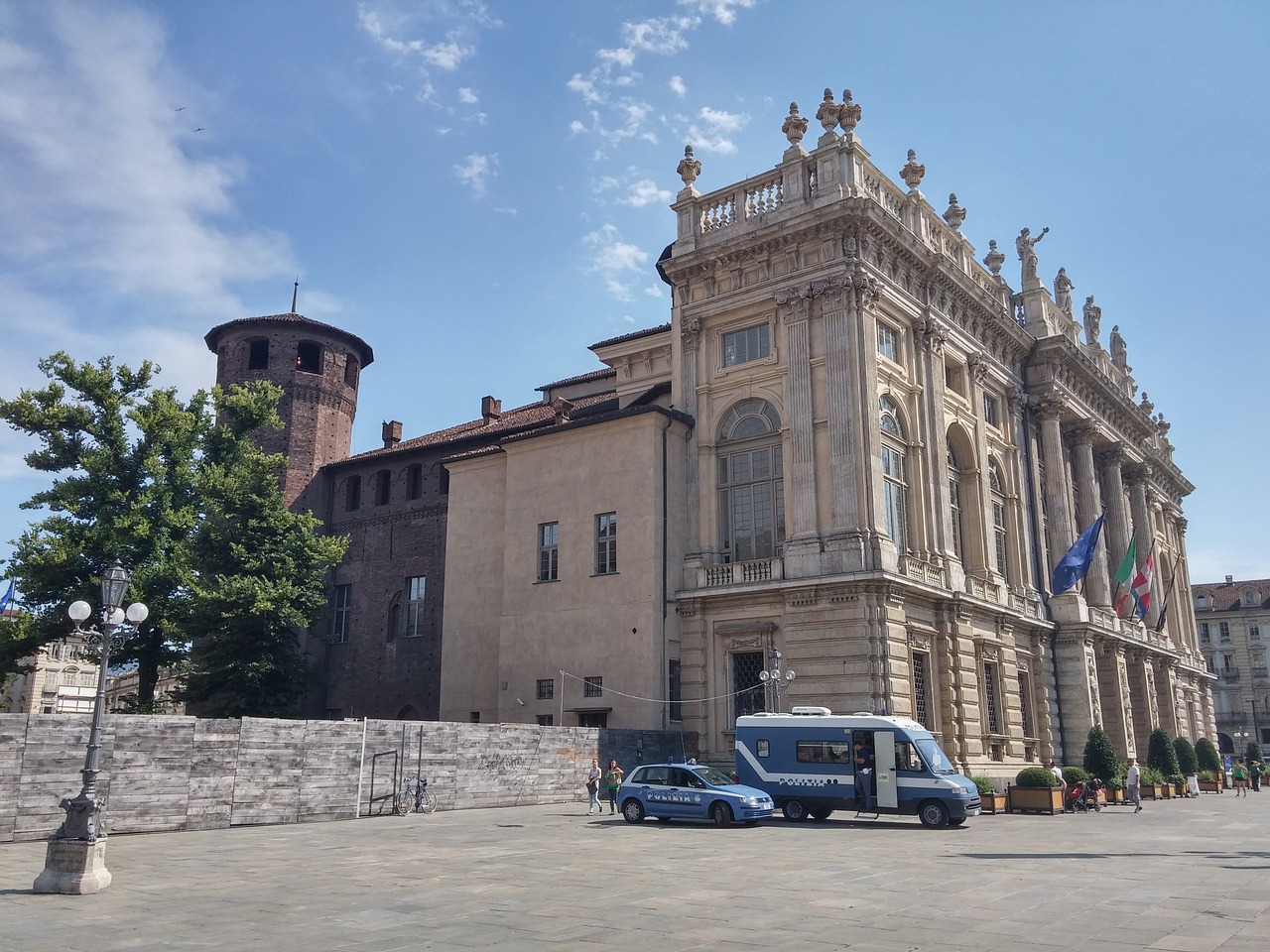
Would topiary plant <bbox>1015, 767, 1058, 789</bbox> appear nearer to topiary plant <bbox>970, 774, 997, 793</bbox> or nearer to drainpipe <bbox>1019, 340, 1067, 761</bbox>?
topiary plant <bbox>970, 774, 997, 793</bbox>

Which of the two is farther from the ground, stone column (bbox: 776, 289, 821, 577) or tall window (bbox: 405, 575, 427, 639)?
stone column (bbox: 776, 289, 821, 577)

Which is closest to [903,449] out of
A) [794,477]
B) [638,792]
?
[794,477]

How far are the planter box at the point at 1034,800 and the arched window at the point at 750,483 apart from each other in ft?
31.9

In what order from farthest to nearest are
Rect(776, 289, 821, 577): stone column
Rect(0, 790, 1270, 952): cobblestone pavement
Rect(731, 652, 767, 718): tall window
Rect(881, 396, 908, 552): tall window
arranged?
Rect(881, 396, 908, 552): tall window
Rect(731, 652, 767, 718): tall window
Rect(776, 289, 821, 577): stone column
Rect(0, 790, 1270, 952): cobblestone pavement

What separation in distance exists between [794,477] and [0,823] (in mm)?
22113

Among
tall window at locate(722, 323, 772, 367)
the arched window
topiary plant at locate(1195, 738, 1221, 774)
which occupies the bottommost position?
topiary plant at locate(1195, 738, 1221, 774)

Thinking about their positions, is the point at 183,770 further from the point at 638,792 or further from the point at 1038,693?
the point at 1038,693

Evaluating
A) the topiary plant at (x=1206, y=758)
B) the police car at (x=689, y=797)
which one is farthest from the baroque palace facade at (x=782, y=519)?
the police car at (x=689, y=797)

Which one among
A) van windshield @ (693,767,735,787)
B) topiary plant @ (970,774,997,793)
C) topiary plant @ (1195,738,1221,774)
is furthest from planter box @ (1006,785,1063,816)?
topiary plant @ (1195,738,1221,774)

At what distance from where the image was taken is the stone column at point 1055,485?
146 feet

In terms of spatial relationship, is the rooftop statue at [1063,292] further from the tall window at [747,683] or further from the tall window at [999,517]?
the tall window at [747,683]

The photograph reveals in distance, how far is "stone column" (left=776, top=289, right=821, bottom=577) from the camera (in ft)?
103

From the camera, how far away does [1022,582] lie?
134 ft

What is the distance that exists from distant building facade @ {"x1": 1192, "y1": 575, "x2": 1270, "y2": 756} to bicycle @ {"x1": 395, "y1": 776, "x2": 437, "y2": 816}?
8553 cm
